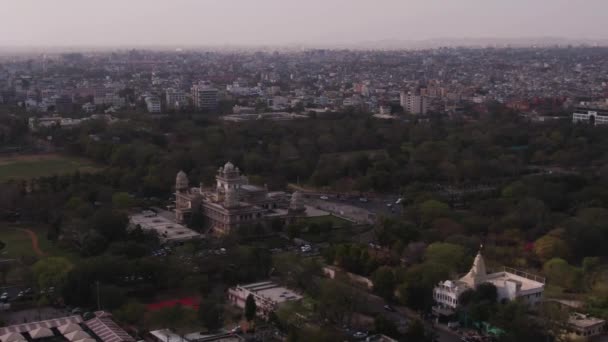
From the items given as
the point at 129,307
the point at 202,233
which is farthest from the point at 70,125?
the point at 129,307

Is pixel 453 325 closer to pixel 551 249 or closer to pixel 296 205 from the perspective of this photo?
pixel 551 249

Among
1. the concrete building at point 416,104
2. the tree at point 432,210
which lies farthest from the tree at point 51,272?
the concrete building at point 416,104

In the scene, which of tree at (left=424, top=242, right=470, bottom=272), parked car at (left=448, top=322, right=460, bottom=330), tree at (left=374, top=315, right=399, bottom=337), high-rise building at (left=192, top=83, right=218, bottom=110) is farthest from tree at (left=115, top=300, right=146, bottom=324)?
high-rise building at (left=192, top=83, right=218, bottom=110)

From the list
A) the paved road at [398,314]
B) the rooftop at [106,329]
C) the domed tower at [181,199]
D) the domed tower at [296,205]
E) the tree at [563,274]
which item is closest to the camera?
the rooftop at [106,329]

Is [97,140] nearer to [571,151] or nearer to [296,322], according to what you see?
[571,151]

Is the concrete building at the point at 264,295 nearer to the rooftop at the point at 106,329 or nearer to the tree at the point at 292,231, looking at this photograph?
the rooftop at the point at 106,329

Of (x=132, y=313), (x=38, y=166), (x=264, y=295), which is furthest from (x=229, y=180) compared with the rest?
(x=38, y=166)
